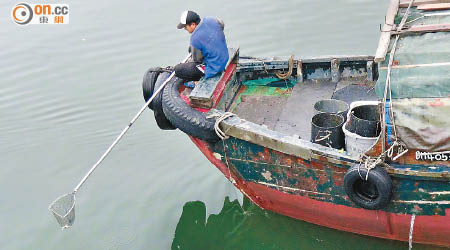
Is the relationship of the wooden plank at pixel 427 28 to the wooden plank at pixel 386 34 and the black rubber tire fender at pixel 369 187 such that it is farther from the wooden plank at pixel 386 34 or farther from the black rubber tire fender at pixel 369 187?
the black rubber tire fender at pixel 369 187

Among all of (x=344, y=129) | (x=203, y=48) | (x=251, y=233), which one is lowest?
(x=251, y=233)

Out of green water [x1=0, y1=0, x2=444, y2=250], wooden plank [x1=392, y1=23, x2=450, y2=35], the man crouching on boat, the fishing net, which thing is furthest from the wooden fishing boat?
the fishing net

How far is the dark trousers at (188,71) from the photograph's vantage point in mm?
6195

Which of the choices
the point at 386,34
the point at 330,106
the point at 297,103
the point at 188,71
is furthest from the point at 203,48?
the point at 386,34

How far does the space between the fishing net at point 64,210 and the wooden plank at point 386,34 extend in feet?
12.2

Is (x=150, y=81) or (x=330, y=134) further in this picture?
(x=150, y=81)

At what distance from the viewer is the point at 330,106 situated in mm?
6090

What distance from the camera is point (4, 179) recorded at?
304 inches

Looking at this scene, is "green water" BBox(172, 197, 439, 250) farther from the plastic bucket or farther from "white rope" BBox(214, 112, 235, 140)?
"white rope" BBox(214, 112, 235, 140)

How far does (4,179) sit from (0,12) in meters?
6.28

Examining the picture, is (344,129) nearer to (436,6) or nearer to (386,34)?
(386,34)

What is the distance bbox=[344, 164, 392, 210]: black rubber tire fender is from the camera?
4953 millimetres

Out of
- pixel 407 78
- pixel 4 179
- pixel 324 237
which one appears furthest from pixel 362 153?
pixel 4 179

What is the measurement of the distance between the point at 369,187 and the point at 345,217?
598mm
